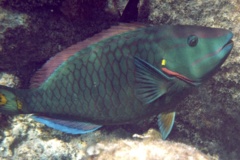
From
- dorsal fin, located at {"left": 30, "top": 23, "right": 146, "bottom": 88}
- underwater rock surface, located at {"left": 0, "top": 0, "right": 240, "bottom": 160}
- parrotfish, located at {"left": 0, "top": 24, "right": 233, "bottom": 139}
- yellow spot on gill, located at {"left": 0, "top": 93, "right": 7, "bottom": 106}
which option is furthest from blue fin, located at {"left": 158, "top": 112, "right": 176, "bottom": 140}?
yellow spot on gill, located at {"left": 0, "top": 93, "right": 7, "bottom": 106}

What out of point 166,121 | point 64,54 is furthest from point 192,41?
point 64,54

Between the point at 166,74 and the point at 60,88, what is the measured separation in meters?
0.83

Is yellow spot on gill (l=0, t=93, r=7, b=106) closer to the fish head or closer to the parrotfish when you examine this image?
the parrotfish

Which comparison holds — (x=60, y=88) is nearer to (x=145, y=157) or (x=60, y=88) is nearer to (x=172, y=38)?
(x=172, y=38)

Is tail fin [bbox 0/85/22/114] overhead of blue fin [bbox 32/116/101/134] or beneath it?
overhead

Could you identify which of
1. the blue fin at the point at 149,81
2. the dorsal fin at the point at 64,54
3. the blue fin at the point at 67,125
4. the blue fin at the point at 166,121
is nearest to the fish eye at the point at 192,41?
the blue fin at the point at 149,81

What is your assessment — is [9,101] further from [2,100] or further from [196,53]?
[196,53]

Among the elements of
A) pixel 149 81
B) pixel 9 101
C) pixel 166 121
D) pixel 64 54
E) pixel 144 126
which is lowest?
pixel 144 126

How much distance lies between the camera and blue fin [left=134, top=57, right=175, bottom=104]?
6.04 feet

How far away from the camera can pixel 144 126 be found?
3686 mm

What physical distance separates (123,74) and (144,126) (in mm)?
1888

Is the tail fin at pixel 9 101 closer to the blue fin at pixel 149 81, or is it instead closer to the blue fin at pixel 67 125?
the blue fin at pixel 67 125

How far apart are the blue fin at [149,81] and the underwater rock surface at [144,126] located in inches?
53.9

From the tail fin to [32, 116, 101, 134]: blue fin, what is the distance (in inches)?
6.9
